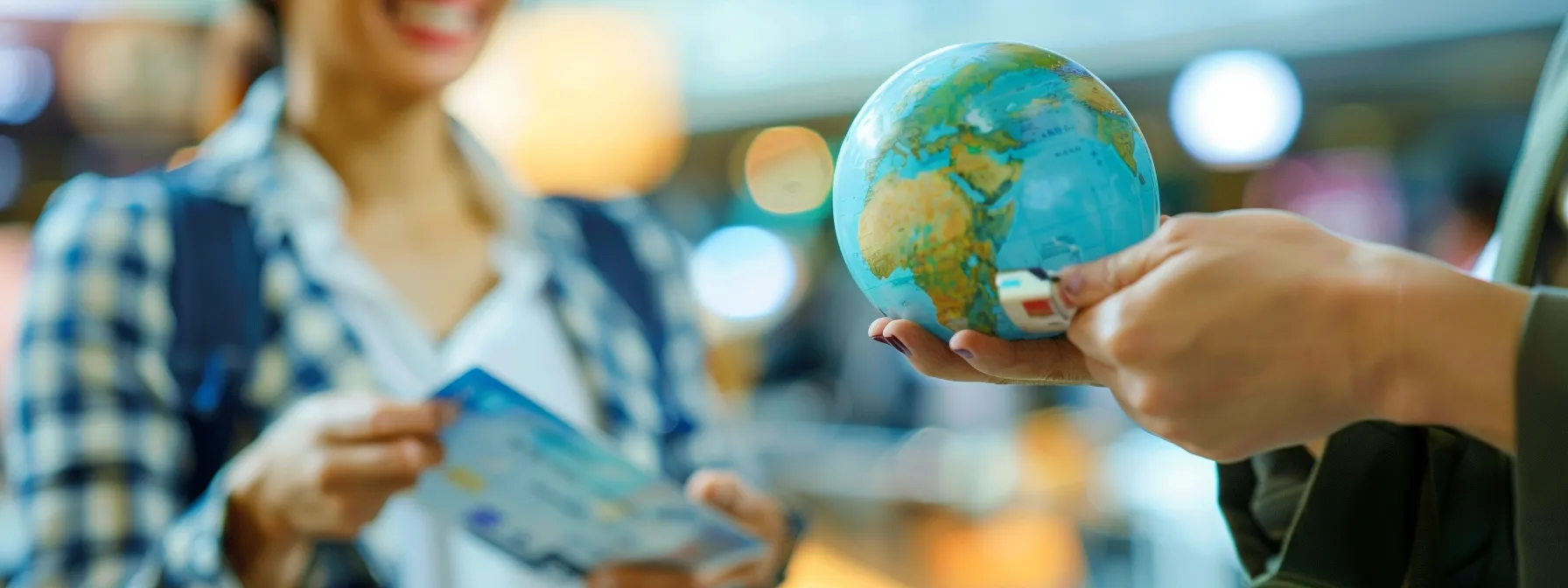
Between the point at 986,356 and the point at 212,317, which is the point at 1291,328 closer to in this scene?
the point at 986,356

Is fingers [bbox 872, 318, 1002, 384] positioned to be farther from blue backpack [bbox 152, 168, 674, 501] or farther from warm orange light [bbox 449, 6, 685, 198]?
warm orange light [bbox 449, 6, 685, 198]

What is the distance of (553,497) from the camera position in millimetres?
1267

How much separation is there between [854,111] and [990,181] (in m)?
8.53

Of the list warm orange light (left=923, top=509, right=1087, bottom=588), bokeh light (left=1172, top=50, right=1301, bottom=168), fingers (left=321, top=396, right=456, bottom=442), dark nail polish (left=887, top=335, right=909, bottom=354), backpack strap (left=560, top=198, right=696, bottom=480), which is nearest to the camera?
dark nail polish (left=887, top=335, right=909, bottom=354)

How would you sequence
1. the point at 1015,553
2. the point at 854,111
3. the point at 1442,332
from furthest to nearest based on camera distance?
1. the point at 854,111
2. the point at 1015,553
3. the point at 1442,332

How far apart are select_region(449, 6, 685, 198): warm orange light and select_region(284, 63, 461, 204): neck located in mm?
2693

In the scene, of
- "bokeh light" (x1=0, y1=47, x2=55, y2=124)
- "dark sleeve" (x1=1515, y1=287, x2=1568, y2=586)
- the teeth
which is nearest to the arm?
the teeth

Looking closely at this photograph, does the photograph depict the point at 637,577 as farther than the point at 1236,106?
No

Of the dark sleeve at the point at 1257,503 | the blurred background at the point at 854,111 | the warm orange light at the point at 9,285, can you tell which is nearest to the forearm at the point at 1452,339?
the dark sleeve at the point at 1257,503

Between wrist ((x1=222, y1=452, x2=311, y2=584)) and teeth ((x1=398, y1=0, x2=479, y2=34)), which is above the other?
teeth ((x1=398, y1=0, x2=479, y2=34))

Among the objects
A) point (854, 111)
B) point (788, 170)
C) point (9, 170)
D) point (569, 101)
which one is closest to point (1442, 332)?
point (569, 101)

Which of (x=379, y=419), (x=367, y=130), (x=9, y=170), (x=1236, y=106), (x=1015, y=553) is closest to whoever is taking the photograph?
(x=379, y=419)

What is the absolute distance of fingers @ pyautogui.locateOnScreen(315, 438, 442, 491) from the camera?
1143mm

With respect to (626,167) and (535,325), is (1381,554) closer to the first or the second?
(535,325)
